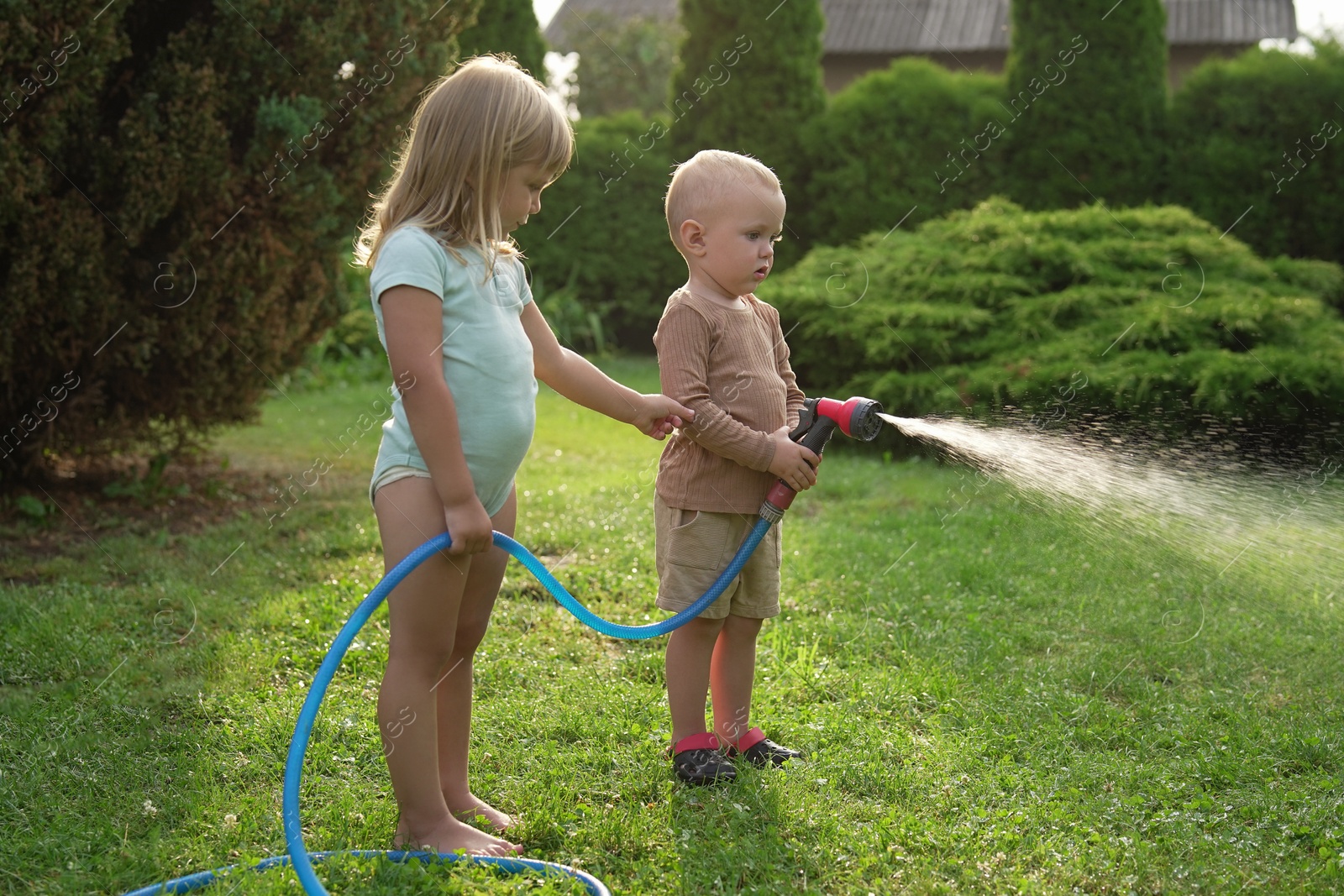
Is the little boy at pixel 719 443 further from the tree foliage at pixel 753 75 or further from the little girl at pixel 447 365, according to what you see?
the tree foliage at pixel 753 75

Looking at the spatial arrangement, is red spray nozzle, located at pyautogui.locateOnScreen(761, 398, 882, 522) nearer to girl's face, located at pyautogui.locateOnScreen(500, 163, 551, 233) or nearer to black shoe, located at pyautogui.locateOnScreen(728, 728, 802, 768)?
black shoe, located at pyautogui.locateOnScreen(728, 728, 802, 768)

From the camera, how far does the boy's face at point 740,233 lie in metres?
2.78

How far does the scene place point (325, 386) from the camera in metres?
9.56

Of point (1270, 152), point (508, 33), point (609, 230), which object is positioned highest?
point (508, 33)

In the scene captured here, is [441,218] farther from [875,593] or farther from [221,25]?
[221,25]

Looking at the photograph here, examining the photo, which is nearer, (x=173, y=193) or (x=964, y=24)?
(x=173, y=193)

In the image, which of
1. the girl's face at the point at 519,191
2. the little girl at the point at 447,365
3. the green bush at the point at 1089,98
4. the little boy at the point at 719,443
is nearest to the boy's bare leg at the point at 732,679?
the little boy at the point at 719,443

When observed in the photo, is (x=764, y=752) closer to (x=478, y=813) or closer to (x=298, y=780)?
(x=478, y=813)

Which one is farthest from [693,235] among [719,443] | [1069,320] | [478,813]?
[1069,320]

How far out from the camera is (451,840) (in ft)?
8.00

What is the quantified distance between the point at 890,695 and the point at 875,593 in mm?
947

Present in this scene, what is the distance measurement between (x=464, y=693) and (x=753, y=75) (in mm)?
9259

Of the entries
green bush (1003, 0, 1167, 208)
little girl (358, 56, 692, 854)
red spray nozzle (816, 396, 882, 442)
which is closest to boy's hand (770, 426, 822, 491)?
red spray nozzle (816, 396, 882, 442)

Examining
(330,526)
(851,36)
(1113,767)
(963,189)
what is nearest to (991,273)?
(963,189)
